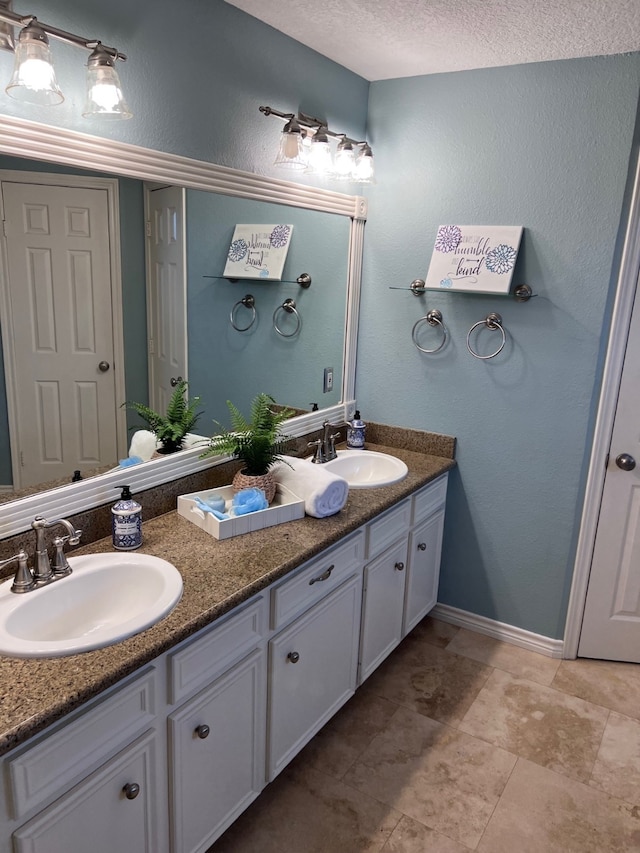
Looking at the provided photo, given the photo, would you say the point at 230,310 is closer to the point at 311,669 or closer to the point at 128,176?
the point at 128,176

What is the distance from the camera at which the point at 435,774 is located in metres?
2.06

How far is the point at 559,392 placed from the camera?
2.48 m

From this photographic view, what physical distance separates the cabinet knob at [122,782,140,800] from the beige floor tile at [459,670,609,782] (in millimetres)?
1316

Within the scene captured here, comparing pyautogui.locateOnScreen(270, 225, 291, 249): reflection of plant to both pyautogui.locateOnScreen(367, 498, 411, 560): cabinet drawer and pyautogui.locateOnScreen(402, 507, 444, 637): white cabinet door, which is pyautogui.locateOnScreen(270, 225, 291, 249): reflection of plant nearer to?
pyautogui.locateOnScreen(367, 498, 411, 560): cabinet drawer

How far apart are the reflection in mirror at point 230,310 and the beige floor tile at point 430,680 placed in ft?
3.75

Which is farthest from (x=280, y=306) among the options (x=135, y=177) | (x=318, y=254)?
(x=135, y=177)

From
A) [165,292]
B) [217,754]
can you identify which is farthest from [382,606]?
[165,292]

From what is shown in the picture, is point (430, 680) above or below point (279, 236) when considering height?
below

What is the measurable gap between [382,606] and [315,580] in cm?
58

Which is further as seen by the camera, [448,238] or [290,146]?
[448,238]

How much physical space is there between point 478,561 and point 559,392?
2.76 feet

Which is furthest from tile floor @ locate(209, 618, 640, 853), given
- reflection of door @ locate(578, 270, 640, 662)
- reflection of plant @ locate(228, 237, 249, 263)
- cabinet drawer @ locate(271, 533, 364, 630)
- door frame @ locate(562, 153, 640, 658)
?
reflection of plant @ locate(228, 237, 249, 263)

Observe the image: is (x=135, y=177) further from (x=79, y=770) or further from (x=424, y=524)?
(x=424, y=524)

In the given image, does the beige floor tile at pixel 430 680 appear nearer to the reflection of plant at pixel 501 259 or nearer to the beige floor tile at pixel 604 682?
the beige floor tile at pixel 604 682
